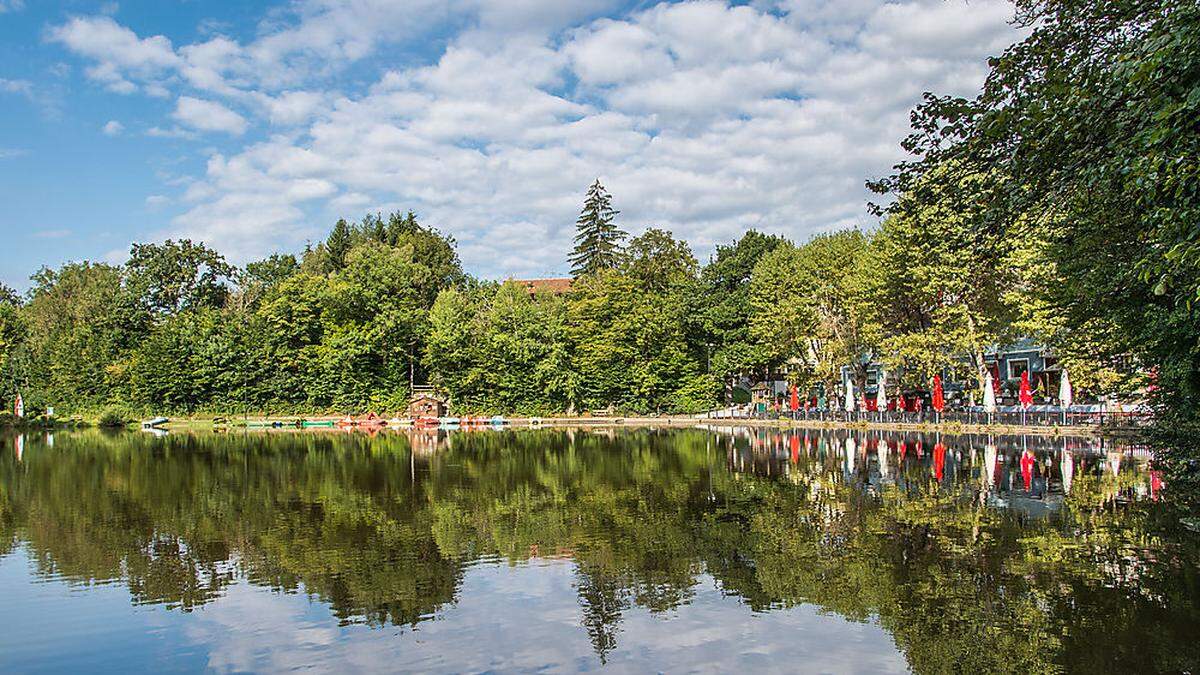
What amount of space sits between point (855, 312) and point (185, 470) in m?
35.1

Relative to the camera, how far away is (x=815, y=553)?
1428 centimetres

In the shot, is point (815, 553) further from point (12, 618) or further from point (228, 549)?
point (12, 618)

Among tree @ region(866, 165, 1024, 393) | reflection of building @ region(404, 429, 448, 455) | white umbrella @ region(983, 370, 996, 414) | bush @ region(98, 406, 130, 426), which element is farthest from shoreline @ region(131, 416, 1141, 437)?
reflection of building @ region(404, 429, 448, 455)

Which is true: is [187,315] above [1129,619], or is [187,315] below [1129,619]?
above

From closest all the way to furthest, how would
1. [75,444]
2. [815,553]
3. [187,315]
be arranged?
[815,553] → [75,444] → [187,315]

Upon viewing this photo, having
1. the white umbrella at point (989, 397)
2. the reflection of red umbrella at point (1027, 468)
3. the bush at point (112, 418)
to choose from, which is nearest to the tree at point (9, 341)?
the bush at point (112, 418)

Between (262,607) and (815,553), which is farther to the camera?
(815,553)

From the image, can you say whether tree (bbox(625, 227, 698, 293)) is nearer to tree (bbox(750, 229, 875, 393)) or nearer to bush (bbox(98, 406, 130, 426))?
tree (bbox(750, 229, 875, 393))

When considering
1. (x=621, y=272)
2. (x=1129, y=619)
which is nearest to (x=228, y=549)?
(x=1129, y=619)

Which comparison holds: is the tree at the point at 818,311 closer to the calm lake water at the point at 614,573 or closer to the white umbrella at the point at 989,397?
the white umbrella at the point at 989,397

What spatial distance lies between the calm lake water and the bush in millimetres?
48992

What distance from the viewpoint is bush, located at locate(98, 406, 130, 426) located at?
69250mm

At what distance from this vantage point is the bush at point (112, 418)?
69.2 metres

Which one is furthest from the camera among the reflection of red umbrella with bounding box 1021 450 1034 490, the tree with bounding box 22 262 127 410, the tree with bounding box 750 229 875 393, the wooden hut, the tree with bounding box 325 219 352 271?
the tree with bounding box 325 219 352 271
